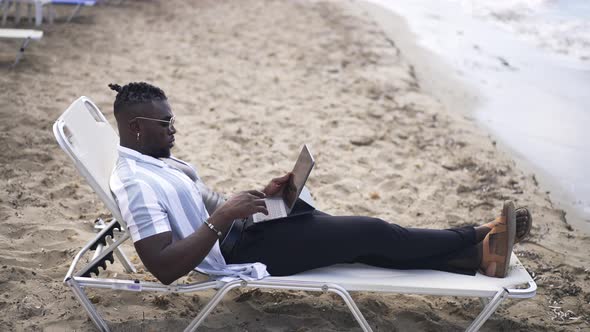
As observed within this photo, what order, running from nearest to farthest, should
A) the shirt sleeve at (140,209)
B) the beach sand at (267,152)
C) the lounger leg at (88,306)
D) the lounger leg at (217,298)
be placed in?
the shirt sleeve at (140,209) → the lounger leg at (217,298) → the lounger leg at (88,306) → the beach sand at (267,152)

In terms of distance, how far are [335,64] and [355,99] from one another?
3.99 feet

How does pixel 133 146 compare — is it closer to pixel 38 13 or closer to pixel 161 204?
pixel 161 204

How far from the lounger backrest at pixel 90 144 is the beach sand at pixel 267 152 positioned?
66 cm

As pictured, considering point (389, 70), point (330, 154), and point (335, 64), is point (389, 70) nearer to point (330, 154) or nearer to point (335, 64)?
point (335, 64)

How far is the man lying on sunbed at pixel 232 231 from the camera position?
287cm

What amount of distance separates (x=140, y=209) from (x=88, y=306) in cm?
57

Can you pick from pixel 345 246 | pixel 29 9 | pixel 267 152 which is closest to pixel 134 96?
pixel 345 246

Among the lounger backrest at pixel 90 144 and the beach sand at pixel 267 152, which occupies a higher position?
the lounger backrest at pixel 90 144

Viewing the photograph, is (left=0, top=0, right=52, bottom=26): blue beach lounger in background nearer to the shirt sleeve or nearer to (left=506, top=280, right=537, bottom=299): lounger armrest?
the shirt sleeve

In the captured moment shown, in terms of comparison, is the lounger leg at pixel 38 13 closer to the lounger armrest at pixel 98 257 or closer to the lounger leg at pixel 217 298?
the lounger armrest at pixel 98 257

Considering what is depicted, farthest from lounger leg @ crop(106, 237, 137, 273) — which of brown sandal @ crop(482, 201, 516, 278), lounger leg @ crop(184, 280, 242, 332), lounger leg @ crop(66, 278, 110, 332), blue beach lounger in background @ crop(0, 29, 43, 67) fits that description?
blue beach lounger in background @ crop(0, 29, 43, 67)

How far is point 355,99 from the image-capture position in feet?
22.7

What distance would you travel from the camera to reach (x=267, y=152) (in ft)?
18.3

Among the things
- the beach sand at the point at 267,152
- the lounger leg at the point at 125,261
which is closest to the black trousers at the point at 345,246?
the beach sand at the point at 267,152
